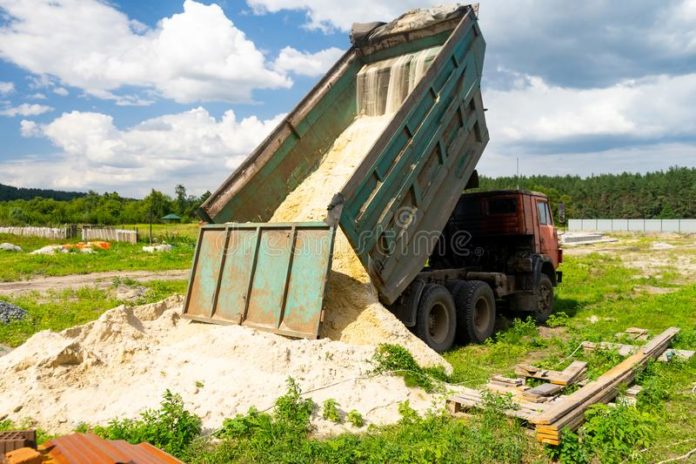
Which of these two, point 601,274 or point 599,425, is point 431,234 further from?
point 601,274

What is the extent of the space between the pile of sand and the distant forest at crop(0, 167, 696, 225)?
60.9 metres

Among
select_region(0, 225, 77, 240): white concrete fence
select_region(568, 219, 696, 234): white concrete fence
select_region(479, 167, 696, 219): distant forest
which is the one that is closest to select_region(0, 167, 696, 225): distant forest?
select_region(479, 167, 696, 219): distant forest

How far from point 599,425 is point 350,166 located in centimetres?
531

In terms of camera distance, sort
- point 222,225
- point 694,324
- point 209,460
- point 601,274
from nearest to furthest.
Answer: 1. point 209,460
2. point 222,225
3. point 694,324
4. point 601,274

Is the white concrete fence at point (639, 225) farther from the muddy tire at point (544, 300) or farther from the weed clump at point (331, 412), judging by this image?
the weed clump at point (331, 412)

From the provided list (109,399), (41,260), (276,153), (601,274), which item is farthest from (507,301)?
(41,260)

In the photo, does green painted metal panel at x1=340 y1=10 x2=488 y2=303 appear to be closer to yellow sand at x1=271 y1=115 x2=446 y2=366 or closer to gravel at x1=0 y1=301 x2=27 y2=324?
yellow sand at x1=271 y1=115 x2=446 y2=366

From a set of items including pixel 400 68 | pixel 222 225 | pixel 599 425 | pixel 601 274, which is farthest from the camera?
pixel 601 274

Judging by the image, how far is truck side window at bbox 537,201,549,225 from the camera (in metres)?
11.9

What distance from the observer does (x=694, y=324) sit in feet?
35.6

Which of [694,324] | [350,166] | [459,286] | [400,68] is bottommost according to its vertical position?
[694,324]

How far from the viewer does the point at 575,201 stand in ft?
341

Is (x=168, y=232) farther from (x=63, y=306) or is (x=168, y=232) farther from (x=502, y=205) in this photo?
(x=502, y=205)

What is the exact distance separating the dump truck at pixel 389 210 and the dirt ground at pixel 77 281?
9.81 meters
